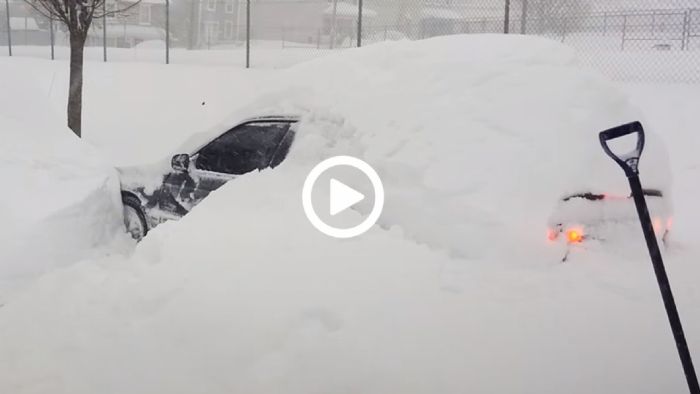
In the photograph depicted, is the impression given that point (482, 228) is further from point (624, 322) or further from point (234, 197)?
point (234, 197)

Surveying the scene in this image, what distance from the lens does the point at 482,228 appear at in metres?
3.76

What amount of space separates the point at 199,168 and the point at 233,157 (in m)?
0.39

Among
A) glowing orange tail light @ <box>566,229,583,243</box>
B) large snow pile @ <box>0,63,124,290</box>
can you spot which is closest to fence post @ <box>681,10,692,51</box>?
glowing orange tail light @ <box>566,229,583,243</box>

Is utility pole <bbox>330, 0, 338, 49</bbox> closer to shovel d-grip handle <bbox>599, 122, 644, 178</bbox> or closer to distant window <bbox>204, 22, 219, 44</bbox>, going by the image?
distant window <bbox>204, 22, 219, 44</bbox>

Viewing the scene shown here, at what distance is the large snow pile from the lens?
4.86 m

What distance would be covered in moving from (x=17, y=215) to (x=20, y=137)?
4.33 ft

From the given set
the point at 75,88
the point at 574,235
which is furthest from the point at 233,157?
the point at 75,88

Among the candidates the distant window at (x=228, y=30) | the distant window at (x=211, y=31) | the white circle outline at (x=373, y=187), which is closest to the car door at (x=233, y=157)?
the white circle outline at (x=373, y=187)

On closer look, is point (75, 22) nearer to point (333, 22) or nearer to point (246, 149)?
point (246, 149)

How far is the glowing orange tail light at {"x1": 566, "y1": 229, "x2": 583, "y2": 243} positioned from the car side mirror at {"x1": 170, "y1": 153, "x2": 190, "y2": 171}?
3.15 meters

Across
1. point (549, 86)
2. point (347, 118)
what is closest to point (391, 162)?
point (347, 118)

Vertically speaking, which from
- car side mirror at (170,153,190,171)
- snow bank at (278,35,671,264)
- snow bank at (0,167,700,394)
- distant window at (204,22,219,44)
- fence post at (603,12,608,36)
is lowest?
snow bank at (0,167,700,394)

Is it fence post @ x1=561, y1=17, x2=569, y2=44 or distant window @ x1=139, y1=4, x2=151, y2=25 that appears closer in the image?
fence post @ x1=561, y1=17, x2=569, y2=44

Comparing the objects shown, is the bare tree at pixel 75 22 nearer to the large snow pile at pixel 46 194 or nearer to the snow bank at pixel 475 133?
the large snow pile at pixel 46 194
